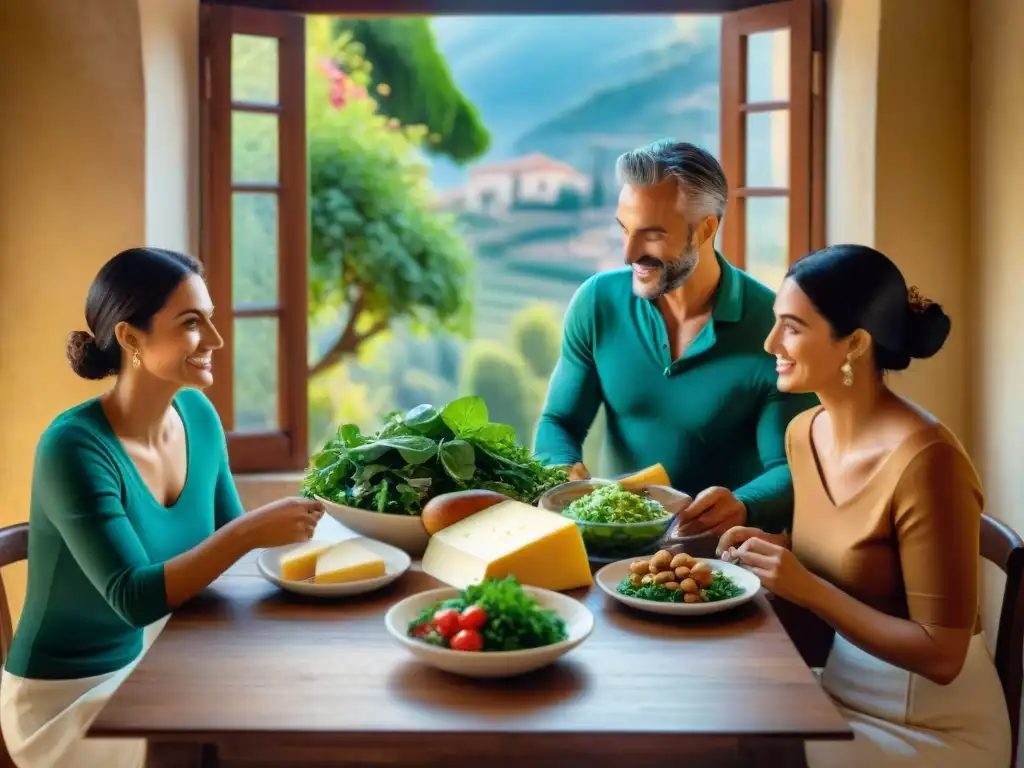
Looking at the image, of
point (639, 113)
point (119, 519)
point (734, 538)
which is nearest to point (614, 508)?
point (734, 538)

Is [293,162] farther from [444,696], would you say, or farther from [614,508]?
[444,696]

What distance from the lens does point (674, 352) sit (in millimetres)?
2734

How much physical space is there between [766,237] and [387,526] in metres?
2.05

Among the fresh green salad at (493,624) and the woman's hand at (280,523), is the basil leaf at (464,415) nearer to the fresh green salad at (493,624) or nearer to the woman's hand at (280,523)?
the woman's hand at (280,523)

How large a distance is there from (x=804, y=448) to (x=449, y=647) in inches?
33.3

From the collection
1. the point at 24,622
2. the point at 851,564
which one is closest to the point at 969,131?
the point at 851,564

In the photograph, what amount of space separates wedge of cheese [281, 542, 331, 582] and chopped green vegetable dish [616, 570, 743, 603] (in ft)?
1.60

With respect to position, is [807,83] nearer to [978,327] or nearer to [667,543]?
[978,327]

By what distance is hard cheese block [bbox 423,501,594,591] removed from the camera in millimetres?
1828

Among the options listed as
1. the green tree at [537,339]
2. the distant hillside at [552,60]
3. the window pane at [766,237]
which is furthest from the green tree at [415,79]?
the window pane at [766,237]

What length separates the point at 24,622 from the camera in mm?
1982

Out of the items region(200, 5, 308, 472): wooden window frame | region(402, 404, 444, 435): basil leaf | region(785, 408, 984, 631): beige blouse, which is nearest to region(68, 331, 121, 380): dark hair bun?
region(402, 404, 444, 435): basil leaf

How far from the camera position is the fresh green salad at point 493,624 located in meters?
1.50

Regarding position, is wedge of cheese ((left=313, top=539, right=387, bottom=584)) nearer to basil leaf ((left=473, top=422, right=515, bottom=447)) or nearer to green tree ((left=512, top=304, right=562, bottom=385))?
basil leaf ((left=473, top=422, right=515, bottom=447))
